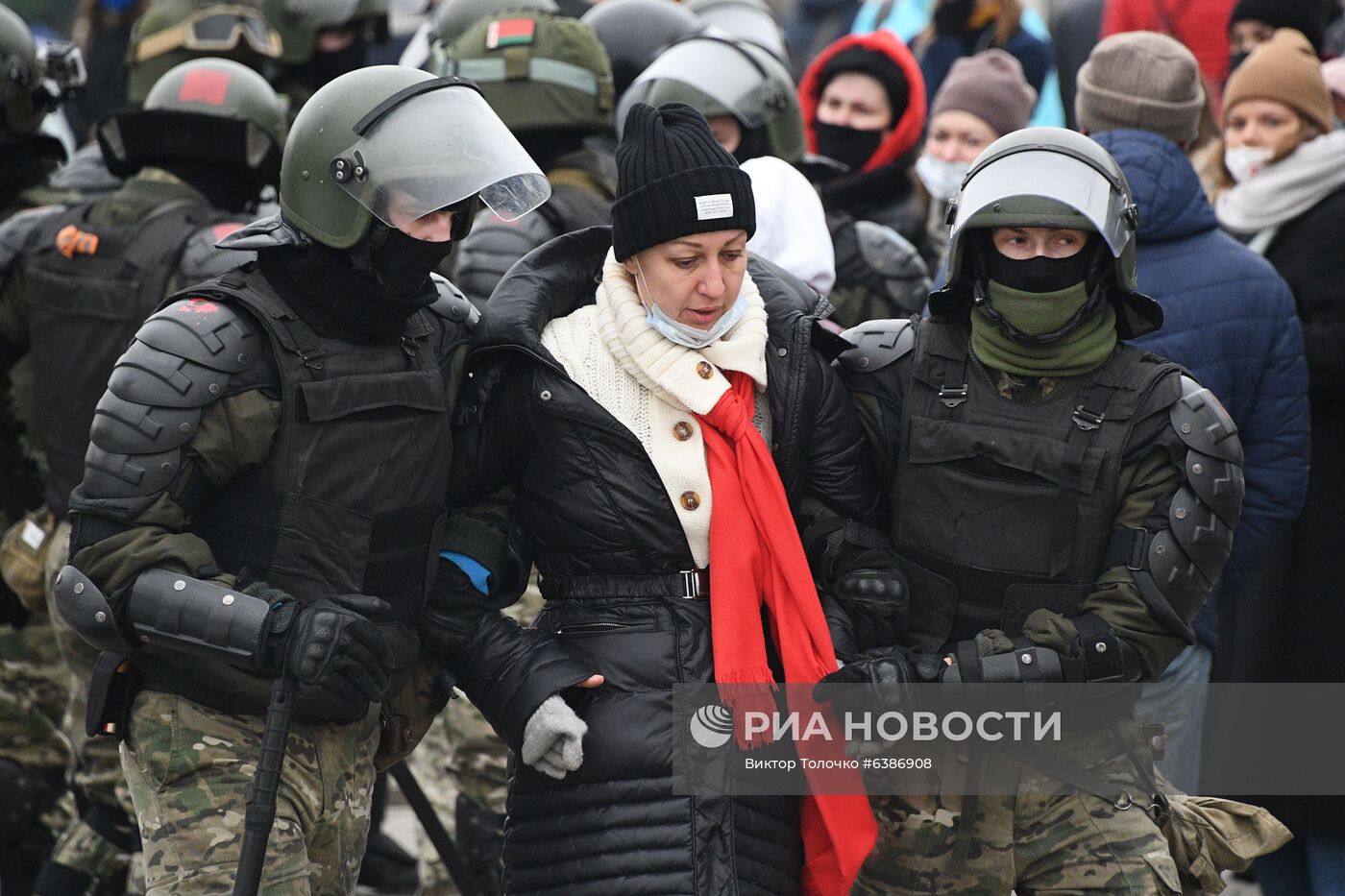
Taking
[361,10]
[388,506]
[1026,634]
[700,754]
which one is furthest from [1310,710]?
[361,10]

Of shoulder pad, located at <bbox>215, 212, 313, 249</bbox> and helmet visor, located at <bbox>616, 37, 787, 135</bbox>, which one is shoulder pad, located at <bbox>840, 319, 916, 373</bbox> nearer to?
shoulder pad, located at <bbox>215, 212, 313, 249</bbox>

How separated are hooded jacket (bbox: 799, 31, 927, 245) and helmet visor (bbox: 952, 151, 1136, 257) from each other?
277 centimetres

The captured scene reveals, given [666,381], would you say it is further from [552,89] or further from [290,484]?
[552,89]

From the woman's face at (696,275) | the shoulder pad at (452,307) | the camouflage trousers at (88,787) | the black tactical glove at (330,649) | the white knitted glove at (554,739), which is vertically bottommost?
the camouflage trousers at (88,787)

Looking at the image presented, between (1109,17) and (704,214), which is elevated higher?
(1109,17)

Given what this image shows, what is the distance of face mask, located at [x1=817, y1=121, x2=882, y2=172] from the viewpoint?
7.20 metres

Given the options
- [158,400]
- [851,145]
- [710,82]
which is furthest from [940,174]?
[158,400]

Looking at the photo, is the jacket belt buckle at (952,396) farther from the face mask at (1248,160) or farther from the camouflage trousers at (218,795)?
the face mask at (1248,160)

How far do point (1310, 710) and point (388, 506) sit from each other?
3.20 metres

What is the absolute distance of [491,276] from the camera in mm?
5629

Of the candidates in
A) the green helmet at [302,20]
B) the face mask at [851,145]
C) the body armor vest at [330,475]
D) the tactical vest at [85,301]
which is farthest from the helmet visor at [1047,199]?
the green helmet at [302,20]

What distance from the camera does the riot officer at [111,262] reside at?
5.42 metres

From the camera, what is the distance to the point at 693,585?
4098 millimetres

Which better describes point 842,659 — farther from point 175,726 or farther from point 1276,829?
point 175,726
